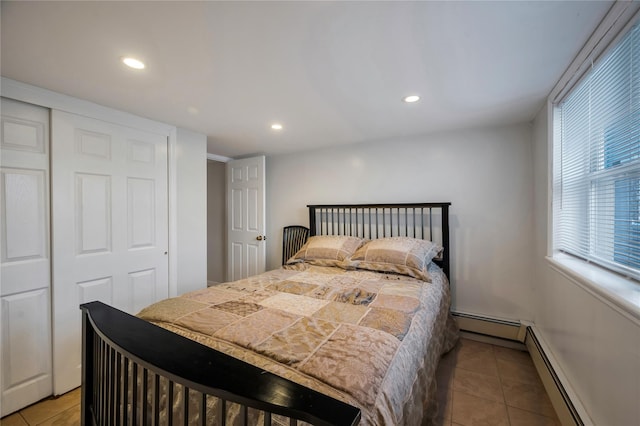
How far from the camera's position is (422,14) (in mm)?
1110

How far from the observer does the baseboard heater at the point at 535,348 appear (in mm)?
1442

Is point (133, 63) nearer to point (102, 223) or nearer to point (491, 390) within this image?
point (102, 223)

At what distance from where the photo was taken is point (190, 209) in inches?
107

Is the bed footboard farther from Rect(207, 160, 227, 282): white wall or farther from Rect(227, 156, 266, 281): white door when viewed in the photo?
Rect(207, 160, 227, 282): white wall

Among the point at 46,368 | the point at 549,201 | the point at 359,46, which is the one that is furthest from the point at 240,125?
the point at 549,201

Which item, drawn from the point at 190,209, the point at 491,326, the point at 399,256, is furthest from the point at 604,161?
the point at 190,209

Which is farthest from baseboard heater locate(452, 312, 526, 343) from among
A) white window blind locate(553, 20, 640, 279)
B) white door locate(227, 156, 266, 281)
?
white door locate(227, 156, 266, 281)

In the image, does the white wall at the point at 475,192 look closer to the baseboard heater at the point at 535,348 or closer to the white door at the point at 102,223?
the baseboard heater at the point at 535,348

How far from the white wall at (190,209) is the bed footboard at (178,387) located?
1.46m

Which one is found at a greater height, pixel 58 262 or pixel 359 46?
pixel 359 46

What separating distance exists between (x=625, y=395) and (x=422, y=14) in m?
1.73

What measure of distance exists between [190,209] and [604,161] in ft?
10.5

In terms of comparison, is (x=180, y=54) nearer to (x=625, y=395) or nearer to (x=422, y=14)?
(x=422, y=14)

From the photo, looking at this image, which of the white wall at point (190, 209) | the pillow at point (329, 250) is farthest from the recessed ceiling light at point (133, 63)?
the pillow at point (329, 250)
